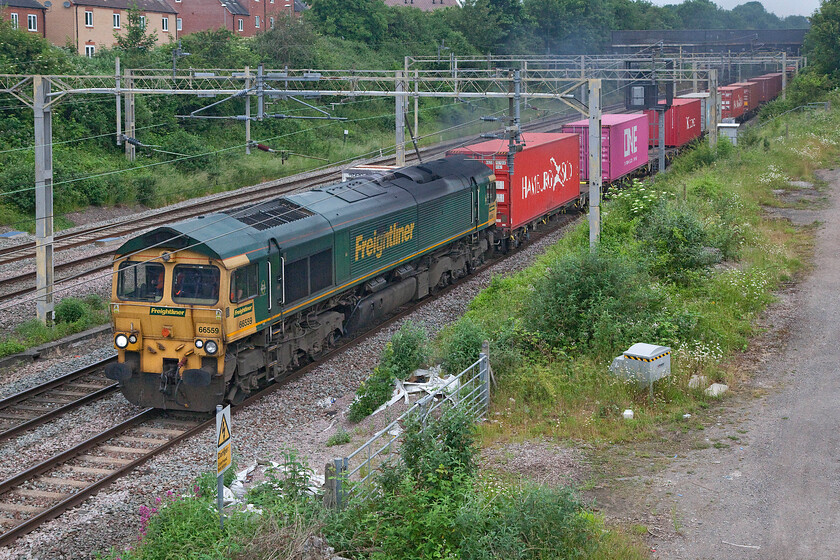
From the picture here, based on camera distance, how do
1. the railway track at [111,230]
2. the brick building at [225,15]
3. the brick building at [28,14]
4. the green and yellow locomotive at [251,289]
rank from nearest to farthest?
the green and yellow locomotive at [251,289] < the railway track at [111,230] < the brick building at [28,14] < the brick building at [225,15]

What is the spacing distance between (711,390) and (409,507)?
698 centimetres

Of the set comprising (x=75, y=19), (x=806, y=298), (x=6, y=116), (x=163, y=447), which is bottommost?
(x=163, y=447)

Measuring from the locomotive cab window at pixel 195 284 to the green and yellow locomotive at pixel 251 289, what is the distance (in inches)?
0.6

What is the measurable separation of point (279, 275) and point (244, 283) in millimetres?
1108

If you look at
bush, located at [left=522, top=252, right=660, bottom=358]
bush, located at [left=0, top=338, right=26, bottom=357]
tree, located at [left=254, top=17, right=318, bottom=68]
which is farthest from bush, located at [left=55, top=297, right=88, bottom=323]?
tree, located at [left=254, top=17, right=318, bottom=68]

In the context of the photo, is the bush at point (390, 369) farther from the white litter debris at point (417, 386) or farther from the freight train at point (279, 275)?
the freight train at point (279, 275)

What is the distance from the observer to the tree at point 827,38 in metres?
62.9

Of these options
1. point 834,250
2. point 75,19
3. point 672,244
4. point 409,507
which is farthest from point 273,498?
point 75,19

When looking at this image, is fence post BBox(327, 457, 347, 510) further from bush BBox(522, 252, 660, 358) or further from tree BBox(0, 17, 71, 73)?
tree BBox(0, 17, 71, 73)

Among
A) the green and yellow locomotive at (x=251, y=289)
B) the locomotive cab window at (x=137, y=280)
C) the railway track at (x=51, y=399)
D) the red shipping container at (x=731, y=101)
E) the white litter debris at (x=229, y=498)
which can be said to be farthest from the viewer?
the red shipping container at (x=731, y=101)

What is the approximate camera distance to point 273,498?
9516 mm

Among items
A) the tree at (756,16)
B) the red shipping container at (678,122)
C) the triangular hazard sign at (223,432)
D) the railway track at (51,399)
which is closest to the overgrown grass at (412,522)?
the triangular hazard sign at (223,432)

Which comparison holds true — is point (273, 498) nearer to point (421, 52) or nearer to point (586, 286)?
point (586, 286)

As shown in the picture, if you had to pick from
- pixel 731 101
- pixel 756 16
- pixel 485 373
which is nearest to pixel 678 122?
pixel 731 101
